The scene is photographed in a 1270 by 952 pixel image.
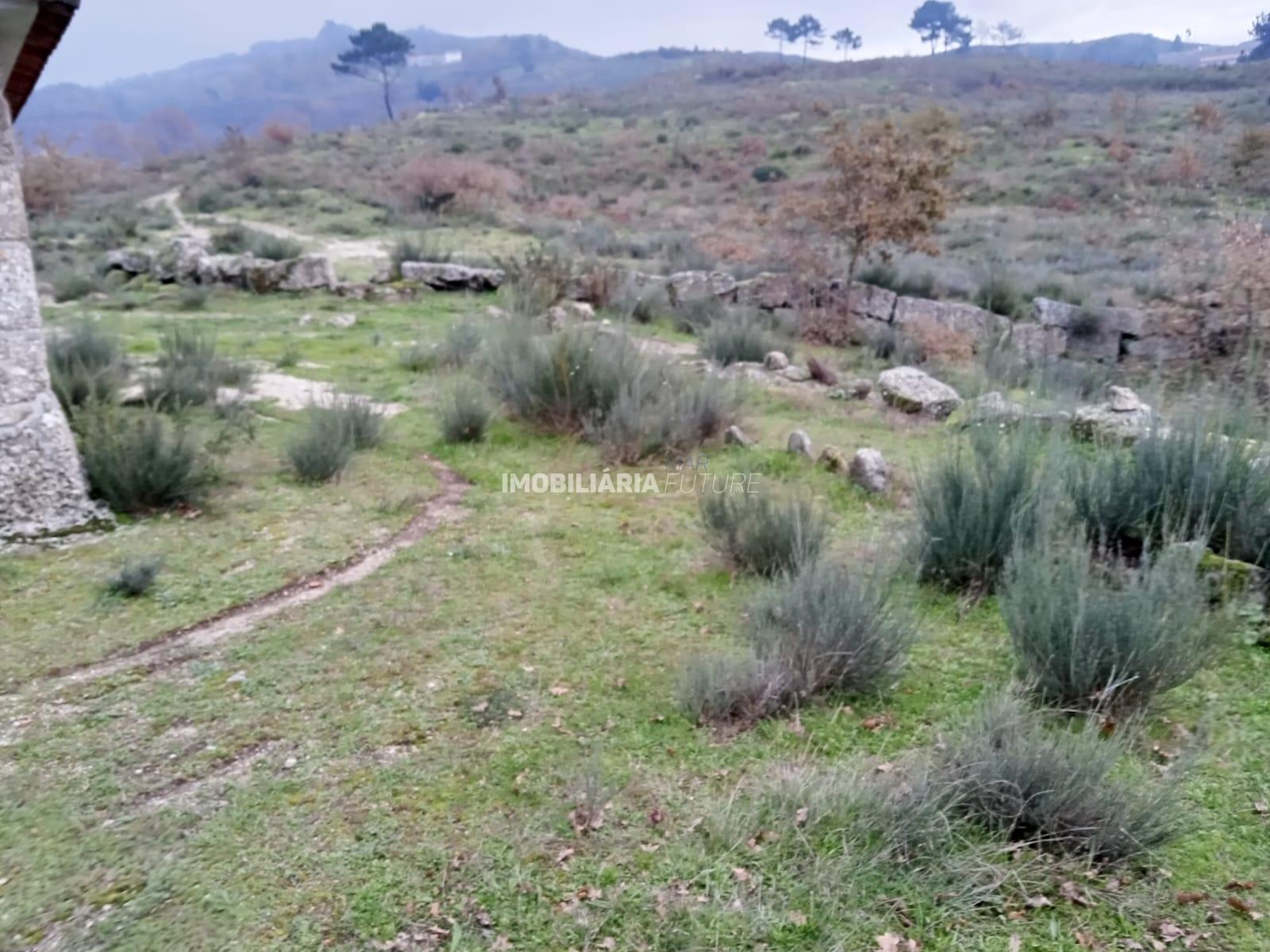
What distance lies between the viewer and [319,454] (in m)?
5.62

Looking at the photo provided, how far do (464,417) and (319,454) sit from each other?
3.96 feet

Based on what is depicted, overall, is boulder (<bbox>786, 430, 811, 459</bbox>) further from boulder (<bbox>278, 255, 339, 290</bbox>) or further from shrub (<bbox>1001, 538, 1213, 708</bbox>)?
boulder (<bbox>278, 255, 339, 290</bbox>)

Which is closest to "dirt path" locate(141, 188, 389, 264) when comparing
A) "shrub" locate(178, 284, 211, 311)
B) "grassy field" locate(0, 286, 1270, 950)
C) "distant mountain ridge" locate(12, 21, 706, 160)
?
"shrub" locate(178, 284, 211, 311)

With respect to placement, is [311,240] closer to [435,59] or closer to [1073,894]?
[1073,894]

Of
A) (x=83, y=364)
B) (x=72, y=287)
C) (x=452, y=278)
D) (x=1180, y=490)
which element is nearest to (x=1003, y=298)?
(x=452, y=278)

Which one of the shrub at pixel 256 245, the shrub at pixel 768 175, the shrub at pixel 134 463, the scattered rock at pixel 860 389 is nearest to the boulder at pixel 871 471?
the scattered rock at pixel 860 389

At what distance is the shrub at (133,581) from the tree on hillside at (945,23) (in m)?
95.0

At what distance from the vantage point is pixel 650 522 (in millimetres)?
5176

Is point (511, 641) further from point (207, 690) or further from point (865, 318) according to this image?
point (865, 318)

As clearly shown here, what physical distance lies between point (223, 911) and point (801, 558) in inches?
98.3

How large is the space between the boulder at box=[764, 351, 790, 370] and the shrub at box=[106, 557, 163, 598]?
6.62 meters

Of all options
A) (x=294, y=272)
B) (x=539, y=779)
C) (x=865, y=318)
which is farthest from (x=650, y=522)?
(x=294, y=272)

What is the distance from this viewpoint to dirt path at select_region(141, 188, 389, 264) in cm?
1675

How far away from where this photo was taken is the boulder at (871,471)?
17.8ft
